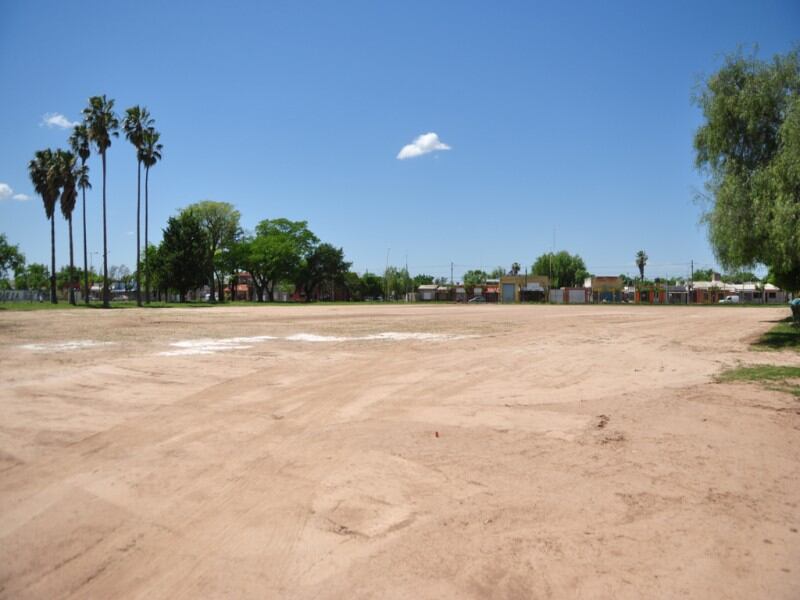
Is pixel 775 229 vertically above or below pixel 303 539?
A: above

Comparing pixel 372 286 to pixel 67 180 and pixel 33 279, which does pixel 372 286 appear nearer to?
pixel 67 180

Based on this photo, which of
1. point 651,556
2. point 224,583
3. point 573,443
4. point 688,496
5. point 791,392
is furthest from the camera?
point 791,392

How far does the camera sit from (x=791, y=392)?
955 cm

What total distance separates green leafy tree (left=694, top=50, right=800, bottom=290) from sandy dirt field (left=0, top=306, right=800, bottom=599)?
8164 millimetres

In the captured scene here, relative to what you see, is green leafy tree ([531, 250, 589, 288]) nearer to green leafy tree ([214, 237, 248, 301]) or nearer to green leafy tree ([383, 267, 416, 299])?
green leafy tree ([383, 267, 416, 299])

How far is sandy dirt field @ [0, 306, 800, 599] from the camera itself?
12.2 feet

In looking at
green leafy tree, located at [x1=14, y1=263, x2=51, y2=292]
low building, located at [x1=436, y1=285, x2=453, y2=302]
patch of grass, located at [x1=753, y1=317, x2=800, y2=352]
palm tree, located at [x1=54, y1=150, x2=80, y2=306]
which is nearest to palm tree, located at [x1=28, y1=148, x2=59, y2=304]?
palm tree, located at [x1=54, y1=150, x2=80, y2=306]

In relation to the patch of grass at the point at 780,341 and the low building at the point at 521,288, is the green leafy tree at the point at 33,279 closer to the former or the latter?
the low building at the point at 521,288

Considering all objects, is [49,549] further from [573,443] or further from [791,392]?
[791,392]

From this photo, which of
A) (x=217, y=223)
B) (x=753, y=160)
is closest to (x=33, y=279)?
(x=217, y=223)

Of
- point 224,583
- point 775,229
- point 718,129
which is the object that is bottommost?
point 224,583

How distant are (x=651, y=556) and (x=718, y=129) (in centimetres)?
1899

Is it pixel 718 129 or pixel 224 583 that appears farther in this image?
pixel 718 129

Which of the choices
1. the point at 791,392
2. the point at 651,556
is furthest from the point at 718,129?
the point at 651,556
